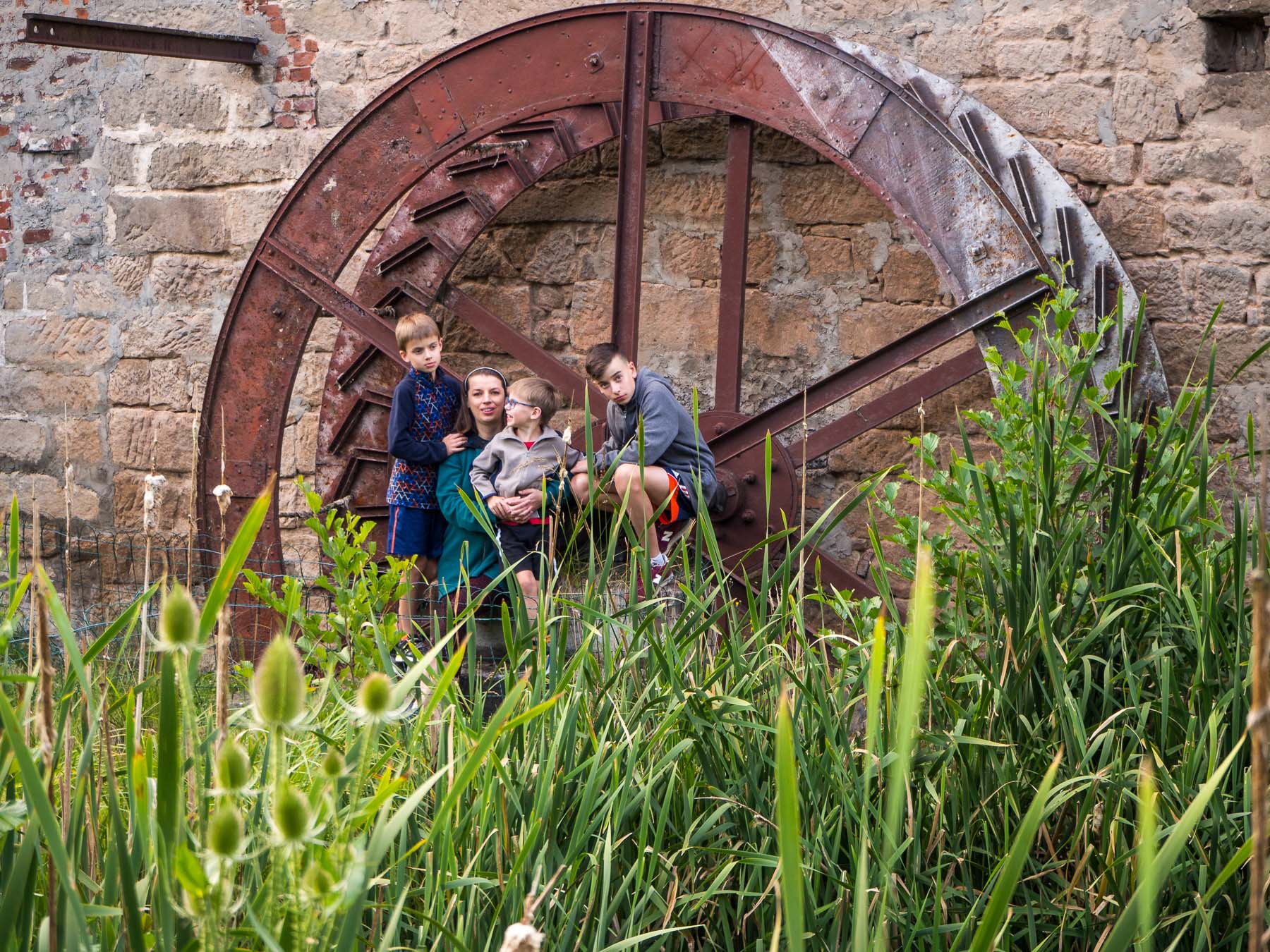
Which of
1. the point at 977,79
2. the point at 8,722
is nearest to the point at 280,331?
the point at 977,79

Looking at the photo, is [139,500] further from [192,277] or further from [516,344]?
[516,344]

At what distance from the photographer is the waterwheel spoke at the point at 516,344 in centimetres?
420

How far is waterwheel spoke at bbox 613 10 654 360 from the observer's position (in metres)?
4.00

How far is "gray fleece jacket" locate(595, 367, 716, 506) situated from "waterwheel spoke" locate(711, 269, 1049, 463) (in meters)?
0.18

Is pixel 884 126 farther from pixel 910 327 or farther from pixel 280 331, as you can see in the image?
pixel 280 331

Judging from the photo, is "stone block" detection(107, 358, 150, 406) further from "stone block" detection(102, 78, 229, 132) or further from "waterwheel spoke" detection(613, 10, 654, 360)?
"waterwheel spoke" detection(613, 10, 654, 360)

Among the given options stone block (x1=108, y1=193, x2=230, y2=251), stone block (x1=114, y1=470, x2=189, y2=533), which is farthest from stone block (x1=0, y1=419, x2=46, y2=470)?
stone block (x1=108, y1=193, x2=230, y2=251)

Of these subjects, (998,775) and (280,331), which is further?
(280,331)

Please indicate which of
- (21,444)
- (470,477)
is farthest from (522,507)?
(21,444)

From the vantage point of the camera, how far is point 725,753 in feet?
5.67

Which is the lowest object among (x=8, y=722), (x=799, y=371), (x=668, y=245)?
(x=8, y=722)

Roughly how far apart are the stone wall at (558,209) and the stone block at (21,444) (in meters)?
0.01

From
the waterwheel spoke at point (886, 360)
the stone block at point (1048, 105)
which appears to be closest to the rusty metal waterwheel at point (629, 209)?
the waterwheel spoke at point (886, 360)

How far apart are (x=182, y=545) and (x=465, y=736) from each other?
12.7 ft
